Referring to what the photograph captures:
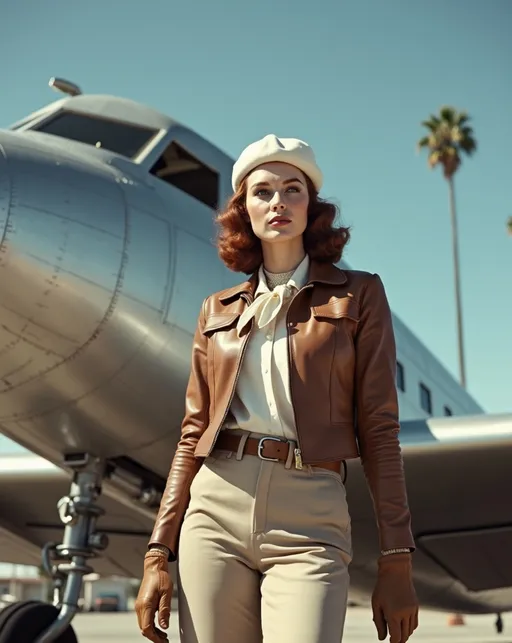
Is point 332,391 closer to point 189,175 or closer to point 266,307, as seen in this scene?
Result: point 266,307

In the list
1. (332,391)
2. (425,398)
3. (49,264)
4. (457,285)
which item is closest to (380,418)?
(332,391)

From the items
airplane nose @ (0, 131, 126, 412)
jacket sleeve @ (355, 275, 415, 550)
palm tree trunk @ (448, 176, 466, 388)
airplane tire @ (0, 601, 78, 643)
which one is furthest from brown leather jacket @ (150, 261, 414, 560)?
palm tree trunk @ (448, 176, 466, 388)

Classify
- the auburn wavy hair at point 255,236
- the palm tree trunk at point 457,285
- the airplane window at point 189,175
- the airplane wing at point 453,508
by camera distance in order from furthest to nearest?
the palm tree trunk at point 457,285 → the airplane window at point 189,175 → the airplane wing at point 453,508 → the auburn wavy hair at point 255,236

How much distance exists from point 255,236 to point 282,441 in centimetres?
70

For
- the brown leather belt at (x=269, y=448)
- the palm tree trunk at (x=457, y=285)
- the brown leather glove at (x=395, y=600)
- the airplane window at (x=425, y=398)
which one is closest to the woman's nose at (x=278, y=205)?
the brown leather belt at (x=269, y=448)

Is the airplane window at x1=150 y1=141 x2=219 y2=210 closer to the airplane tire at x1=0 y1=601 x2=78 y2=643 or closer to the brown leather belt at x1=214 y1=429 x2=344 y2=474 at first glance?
the airplane tire at x1=0 y1=601 x2=78 y2=643

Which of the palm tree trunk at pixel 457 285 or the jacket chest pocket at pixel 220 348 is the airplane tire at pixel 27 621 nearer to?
the jacket chest pocket at pixel 220 348

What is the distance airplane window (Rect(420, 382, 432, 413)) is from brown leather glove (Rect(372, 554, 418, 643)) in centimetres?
686

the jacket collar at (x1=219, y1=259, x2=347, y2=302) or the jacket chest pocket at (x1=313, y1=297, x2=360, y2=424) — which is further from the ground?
the jacket collar at (x1=219, y1=259, x2=347, y2=302)

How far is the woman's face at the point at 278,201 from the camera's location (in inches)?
88.4

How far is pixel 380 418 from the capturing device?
205cm

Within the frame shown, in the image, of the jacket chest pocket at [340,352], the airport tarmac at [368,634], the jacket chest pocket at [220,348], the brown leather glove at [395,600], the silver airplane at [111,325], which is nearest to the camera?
the brown leather glove at [395,600]

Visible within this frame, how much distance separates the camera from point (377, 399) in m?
2.08

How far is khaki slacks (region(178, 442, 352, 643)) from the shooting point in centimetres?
186
